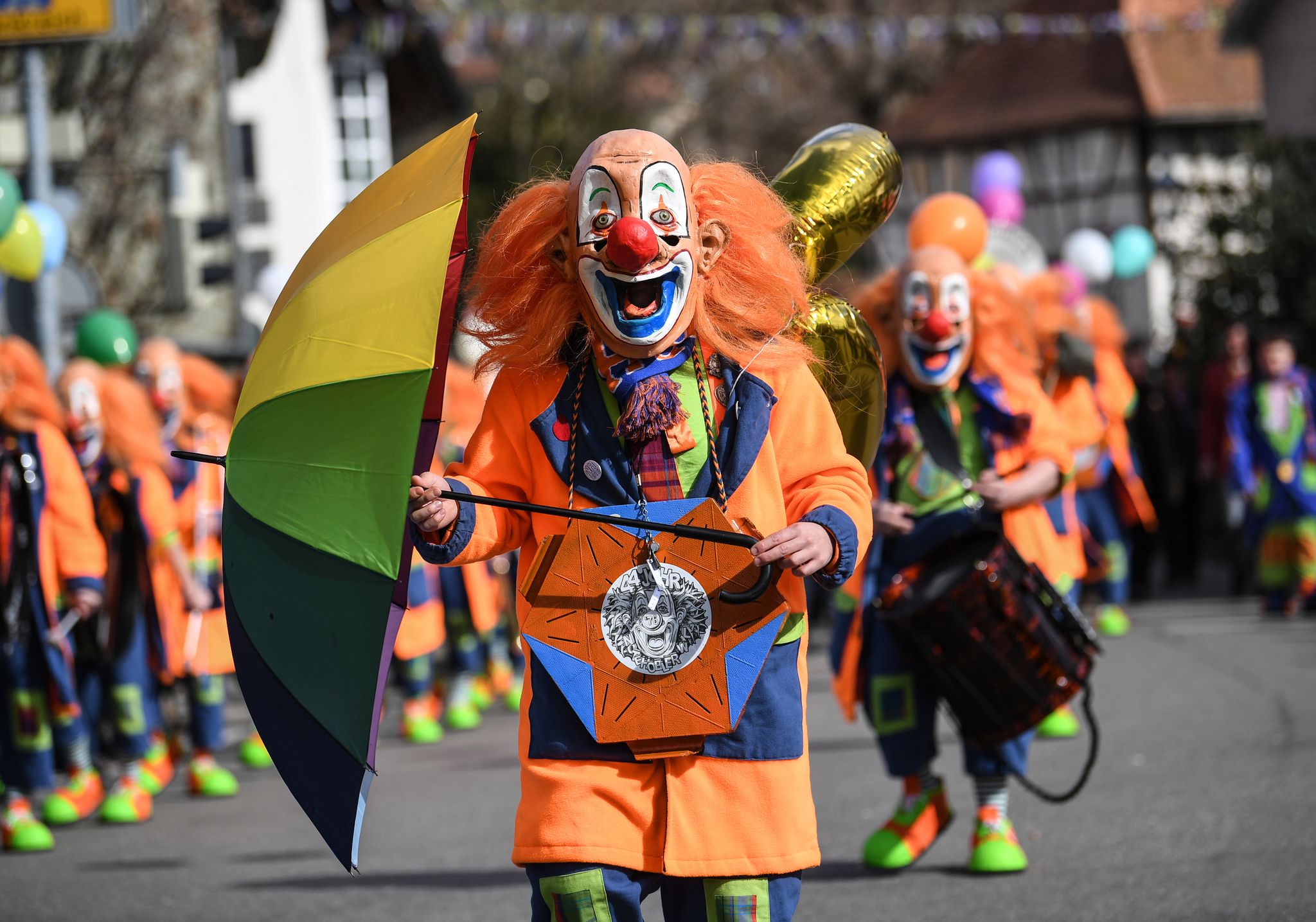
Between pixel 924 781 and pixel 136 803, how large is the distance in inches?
140

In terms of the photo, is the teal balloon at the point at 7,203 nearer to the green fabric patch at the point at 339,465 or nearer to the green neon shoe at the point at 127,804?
the green neon shoe at the point at 127,804

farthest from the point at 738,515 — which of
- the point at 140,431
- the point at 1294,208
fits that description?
the point at 1294,208

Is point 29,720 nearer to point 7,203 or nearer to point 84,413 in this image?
point 84,413

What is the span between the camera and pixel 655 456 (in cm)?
355

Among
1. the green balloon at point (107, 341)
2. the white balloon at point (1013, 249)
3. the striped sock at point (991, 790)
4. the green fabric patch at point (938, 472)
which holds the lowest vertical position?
the striped sock at point (991, 790)

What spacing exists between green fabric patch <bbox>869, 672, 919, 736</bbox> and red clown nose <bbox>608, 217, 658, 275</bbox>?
2535 millimetres

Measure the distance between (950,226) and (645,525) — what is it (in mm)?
3383

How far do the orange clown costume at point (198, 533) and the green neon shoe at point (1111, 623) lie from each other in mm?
5774

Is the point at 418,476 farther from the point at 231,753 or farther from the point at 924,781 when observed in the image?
the point at 231,753

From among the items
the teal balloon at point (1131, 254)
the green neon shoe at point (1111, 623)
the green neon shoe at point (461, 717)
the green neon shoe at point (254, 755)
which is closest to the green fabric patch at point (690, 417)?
the green neon shoe at point (254, 755)

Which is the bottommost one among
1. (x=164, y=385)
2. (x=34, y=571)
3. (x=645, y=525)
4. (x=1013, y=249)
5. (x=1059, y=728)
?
(x=1059, y=728)

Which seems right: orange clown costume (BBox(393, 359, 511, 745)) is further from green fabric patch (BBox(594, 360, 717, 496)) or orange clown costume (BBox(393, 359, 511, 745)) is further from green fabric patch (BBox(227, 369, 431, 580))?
green fabric patch (BBox(227, 369, 431, 580))

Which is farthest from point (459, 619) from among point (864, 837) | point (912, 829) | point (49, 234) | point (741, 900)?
point (741, 900)

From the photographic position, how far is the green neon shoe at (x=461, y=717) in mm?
9539
